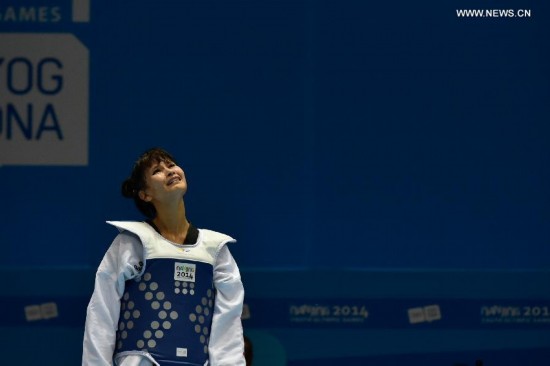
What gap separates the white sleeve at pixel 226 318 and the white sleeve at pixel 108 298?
1.26ft

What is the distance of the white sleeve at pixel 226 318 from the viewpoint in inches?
203

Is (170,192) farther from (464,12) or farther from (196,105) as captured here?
(464,12)

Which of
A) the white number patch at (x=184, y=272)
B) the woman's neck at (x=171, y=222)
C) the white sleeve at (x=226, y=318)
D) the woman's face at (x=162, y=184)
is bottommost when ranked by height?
the white sleeve at (x=226, y=318)

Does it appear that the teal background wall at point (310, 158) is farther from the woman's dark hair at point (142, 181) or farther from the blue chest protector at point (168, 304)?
the blue chest protector at point (168, 304)

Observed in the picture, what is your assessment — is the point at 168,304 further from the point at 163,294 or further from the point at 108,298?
the point at 108,298

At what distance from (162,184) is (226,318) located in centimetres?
68

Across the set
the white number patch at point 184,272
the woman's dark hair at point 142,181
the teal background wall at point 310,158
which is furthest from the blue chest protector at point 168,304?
the teal background wall at point 310,158

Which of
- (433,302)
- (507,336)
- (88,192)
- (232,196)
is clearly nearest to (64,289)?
(88,192)

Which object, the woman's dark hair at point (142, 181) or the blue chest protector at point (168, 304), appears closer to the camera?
the blue chest protector at point (168, 304)

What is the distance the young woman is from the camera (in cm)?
510

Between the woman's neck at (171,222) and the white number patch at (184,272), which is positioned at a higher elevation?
the woman's neck at (171,222)

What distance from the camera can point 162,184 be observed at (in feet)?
17.4

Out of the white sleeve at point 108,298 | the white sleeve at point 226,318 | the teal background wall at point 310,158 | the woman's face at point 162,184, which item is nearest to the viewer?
the white sleeve at point 108,298

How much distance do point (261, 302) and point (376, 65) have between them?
1412 millimetres
